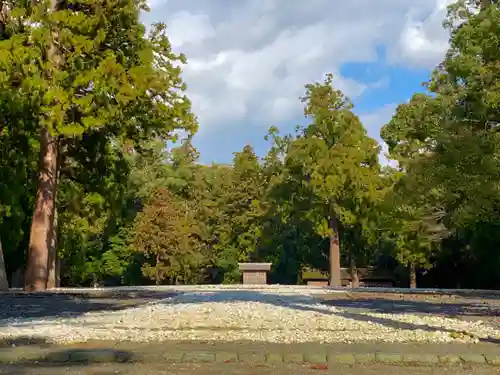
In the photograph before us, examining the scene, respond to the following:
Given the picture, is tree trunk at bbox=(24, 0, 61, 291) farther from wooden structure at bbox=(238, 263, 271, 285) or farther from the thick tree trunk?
wooden structure at bbox=(238, 263, 271, 285)

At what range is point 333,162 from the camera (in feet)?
124

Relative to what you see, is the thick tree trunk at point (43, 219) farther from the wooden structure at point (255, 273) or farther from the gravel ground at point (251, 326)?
the wooden structure at point (255, 273)

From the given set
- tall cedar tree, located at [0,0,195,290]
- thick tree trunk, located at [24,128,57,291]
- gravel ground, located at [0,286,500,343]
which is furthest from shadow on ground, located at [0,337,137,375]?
thick tree trunk, located at [24,128,57,291]

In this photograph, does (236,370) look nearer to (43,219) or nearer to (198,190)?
(43,219)

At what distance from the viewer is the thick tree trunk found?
21.7 meters

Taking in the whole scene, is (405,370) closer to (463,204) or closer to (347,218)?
(463,204)

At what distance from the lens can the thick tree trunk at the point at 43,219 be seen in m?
21.7

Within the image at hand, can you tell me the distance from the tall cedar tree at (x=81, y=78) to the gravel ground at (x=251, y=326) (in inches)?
350

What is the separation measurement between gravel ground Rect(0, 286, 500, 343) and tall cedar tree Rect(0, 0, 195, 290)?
29.2 feet

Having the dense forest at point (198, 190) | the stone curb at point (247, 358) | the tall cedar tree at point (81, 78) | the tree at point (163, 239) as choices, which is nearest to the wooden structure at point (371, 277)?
the dense forest at point (198, 190)

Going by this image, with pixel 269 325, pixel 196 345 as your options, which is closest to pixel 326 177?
pixel 269 325

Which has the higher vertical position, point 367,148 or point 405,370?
point 367,148

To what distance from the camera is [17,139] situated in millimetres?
23344

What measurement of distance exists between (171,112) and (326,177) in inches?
654
